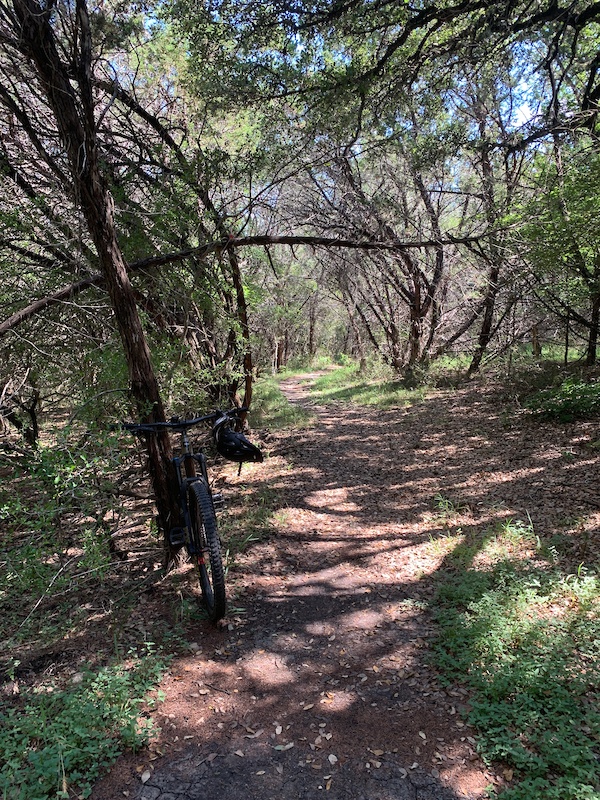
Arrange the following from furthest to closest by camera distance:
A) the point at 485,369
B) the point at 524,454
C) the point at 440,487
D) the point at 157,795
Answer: the point at 485,369 → the point at 524,454 → the point at 440,487 → the point at 157,795

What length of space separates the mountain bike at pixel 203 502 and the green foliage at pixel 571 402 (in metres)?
5.52

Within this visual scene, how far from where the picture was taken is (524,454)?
6.49 meters

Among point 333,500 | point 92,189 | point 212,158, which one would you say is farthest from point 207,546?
point 212,158

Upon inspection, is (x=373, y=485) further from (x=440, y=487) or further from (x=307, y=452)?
(x=307, y=452)

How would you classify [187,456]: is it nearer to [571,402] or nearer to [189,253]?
[189,253]

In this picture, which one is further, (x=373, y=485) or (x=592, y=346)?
(x=592, y=346)

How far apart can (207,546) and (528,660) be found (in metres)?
2.15

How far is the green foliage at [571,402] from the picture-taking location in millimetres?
7125

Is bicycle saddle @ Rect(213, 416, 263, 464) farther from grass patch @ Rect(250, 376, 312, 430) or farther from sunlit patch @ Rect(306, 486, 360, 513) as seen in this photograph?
grass patch @ Rect(250, 376, 312, 430)

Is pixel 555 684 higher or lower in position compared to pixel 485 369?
lower

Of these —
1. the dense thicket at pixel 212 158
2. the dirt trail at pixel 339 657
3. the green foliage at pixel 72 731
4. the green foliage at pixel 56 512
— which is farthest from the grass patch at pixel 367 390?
the green foliage at pixel 72 731

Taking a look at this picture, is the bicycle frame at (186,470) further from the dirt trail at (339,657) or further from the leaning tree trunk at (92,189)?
the dirt trail at (339,657)

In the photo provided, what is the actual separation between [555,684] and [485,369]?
1071cm

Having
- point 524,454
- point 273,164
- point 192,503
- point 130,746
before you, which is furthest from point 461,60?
point 130,746
